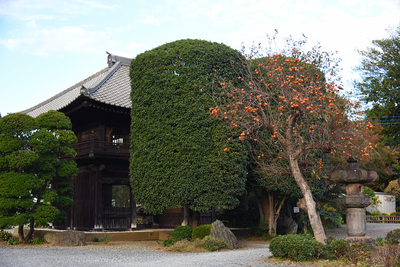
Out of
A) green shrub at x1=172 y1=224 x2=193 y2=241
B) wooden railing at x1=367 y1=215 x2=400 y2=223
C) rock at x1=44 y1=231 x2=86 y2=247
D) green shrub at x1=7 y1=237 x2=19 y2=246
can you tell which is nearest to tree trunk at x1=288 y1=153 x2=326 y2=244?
green shrub at x1=172 y1=224 x2=193 y2=241

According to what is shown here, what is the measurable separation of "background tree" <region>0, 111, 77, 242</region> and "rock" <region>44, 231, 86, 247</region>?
0.73 meters

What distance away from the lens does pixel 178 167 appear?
1405 centimetres

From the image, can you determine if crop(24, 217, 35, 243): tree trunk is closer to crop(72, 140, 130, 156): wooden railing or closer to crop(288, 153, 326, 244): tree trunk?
crop(72, 140, 130, 156): wooden railing

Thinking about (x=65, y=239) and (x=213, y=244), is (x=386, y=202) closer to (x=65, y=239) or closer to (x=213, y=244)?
(x=213, y=244)

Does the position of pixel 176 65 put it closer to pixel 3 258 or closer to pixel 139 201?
pixel 139 201

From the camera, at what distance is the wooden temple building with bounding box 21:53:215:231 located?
17766mm

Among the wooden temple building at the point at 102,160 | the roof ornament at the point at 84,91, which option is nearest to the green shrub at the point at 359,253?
the wooden temple building at the point at 102,160

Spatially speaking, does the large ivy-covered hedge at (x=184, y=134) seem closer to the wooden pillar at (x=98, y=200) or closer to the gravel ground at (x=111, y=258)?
the gravel ground at (x=111, y=258)

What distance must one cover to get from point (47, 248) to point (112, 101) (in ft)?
25.0

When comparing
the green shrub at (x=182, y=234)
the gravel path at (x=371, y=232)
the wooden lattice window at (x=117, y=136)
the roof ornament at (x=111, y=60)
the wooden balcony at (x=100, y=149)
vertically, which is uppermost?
the roof ornament at (x=111, y=60)

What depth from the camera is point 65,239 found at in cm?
1420

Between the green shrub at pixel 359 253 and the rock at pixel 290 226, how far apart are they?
10254 mm

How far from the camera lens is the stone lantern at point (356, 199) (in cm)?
998

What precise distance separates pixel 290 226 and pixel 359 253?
34.5ft
